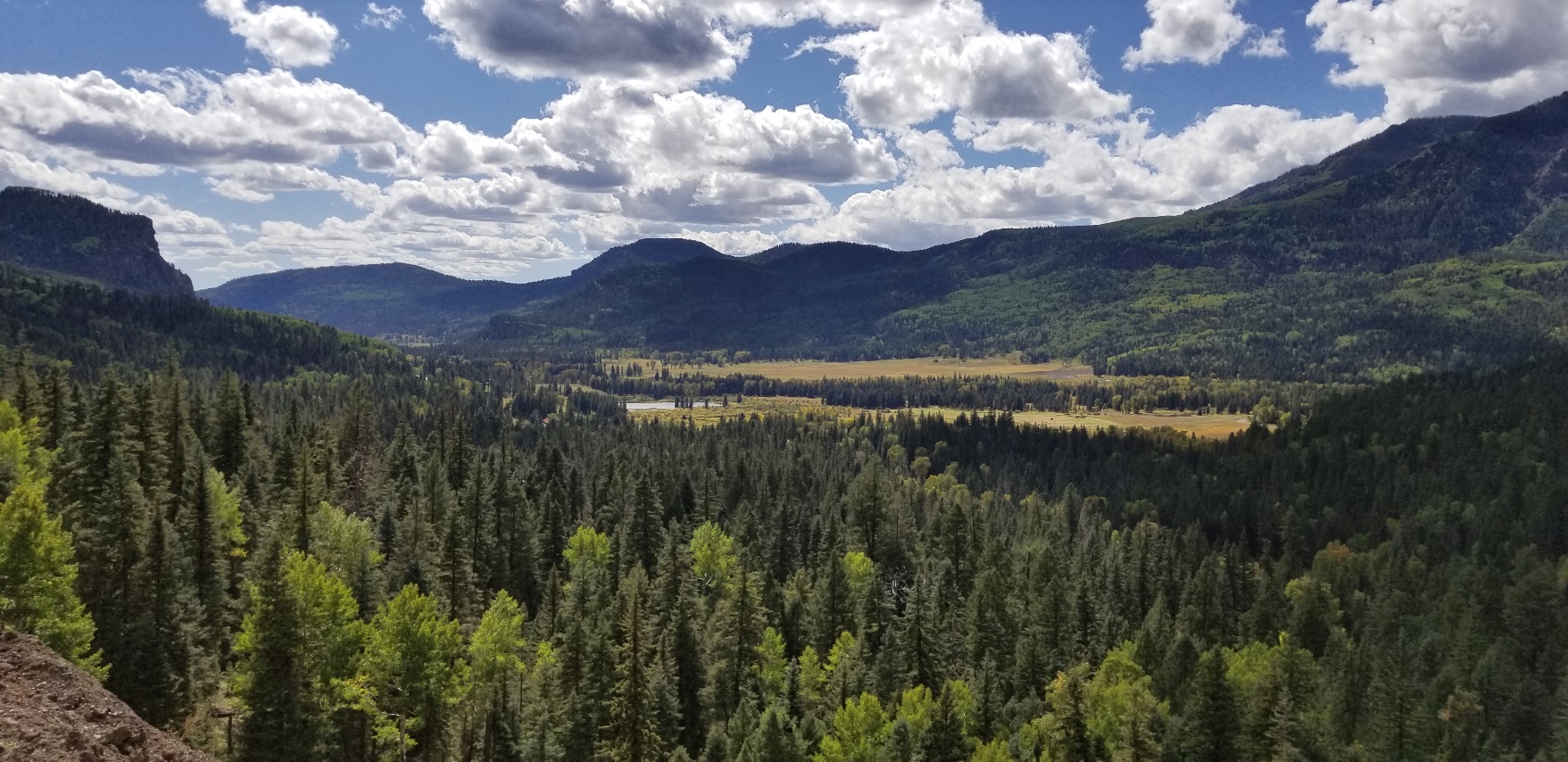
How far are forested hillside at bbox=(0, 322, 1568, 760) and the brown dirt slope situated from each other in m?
18.1

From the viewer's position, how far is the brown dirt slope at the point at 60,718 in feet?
79.0

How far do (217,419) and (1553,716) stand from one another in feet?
436

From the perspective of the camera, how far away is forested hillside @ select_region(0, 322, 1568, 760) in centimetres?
5103

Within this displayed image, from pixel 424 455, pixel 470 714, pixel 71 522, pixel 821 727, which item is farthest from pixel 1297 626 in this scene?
pixel 71 522

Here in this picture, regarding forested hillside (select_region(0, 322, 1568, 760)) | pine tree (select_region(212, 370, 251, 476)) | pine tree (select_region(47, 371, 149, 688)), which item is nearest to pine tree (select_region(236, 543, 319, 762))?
forested hillside (select_region(0, 322, 1568, 760))

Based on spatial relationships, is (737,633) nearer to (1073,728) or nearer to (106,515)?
(1073,728)

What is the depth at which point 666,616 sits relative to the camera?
78.5 metres

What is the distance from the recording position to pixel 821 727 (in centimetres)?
6162

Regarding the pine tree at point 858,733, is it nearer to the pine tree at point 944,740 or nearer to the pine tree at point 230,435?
the pine tree at point 944,740

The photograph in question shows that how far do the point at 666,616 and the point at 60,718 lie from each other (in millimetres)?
54734

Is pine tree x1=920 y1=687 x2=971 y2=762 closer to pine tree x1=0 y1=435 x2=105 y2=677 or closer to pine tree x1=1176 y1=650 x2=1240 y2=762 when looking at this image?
pine tree x1=1176 y1=650 x2=1240 y2=762

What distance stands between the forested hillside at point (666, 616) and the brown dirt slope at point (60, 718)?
18.1 m

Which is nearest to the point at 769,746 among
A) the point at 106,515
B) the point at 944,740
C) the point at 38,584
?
the point at 944,740

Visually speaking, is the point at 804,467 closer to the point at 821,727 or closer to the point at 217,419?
the point at 217,419
